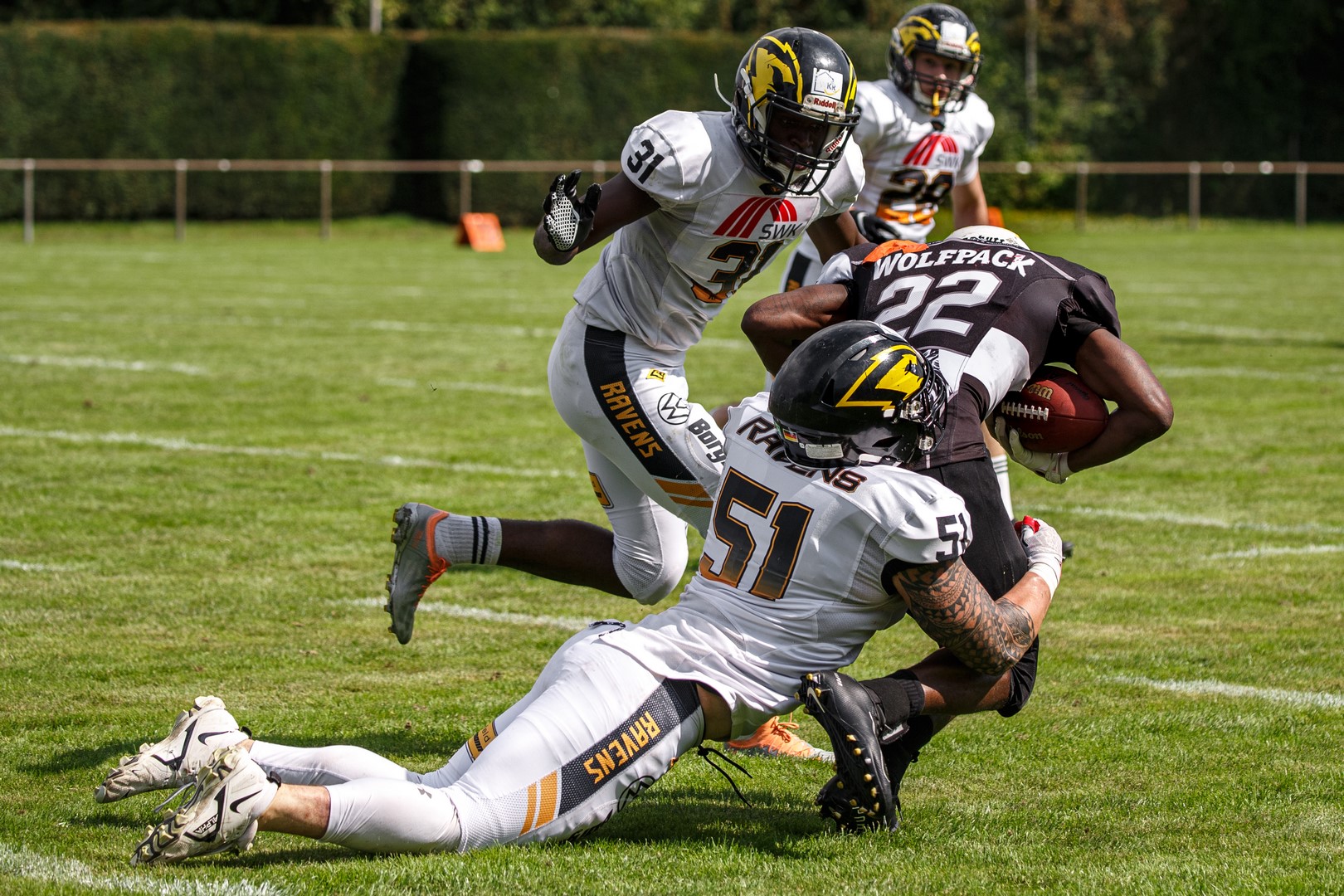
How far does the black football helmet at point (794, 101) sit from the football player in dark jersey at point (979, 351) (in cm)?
32

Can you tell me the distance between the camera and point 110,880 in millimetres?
3193

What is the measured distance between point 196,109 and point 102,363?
1790 cm

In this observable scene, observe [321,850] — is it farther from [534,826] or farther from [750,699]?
[750,699]

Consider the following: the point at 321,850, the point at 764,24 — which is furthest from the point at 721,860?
the point at 764,24

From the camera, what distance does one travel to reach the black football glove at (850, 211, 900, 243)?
639cm

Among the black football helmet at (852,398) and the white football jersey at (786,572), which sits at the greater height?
the black football helmet at (852,398)

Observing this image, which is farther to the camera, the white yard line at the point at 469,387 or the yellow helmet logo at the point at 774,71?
the white yard line at the point at 469,387

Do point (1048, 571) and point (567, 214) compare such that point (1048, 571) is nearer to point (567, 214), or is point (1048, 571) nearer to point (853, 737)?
point (853, 737)

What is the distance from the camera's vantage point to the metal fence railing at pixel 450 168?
86.1ft

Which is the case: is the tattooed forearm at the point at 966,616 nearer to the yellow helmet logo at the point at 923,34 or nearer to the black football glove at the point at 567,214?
the black football glove at the point at 567,214

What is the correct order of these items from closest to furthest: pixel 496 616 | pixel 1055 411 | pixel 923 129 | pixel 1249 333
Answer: pixel 1055 411 → pixel 496 616 → pixel 923 129 → pixel 1249 333

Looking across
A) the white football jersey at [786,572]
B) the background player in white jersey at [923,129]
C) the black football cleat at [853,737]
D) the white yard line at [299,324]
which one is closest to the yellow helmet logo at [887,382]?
the white football jersey at [786,572]

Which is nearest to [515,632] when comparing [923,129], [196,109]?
[923,129]

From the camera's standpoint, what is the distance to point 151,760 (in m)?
3.47
